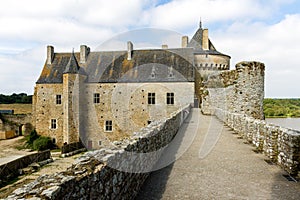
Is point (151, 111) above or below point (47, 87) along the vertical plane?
below

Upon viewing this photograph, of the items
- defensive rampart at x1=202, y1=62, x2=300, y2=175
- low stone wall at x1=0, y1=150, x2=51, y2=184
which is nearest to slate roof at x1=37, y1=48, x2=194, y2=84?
defensive rampart at x1=202, y1=62, x2=300, y2=175

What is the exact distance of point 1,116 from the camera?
1284 inches

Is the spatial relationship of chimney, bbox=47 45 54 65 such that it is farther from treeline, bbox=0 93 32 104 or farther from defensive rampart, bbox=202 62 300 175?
treeline, bbox=0 93 32 104

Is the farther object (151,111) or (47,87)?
(47,87)

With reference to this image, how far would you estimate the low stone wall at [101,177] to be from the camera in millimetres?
2238

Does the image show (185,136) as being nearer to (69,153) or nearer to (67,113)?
(69,153)

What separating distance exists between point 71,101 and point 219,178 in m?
22.7

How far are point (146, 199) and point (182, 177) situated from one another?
1.32 m

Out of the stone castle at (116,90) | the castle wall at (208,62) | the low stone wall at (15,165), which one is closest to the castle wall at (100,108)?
the stone castle at (116,90)

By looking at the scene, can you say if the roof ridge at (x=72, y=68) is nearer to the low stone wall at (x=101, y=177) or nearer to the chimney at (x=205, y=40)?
the chimney at (x=205, y=40)

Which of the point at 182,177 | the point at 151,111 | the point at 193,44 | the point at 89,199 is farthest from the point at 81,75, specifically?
the point at 89,199

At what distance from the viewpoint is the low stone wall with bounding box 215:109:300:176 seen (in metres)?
5.14

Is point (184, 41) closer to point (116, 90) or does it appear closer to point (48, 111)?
point (116, 90)

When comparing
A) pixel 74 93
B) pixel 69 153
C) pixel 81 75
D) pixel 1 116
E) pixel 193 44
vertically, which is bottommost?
pixel 69 153
